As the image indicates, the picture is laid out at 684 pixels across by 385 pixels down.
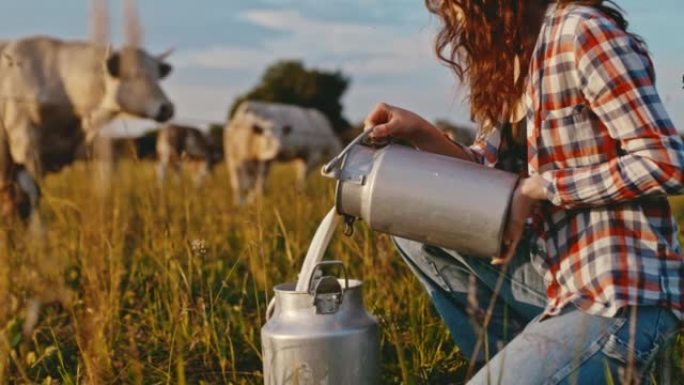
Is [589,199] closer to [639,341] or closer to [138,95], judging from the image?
[639,341]

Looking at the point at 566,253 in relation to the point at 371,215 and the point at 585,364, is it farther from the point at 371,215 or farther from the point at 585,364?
the point at 371,215

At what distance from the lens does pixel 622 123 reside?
1.59 m

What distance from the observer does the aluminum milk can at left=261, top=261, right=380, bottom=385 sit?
170cm

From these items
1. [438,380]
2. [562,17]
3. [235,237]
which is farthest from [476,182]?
[235,237]

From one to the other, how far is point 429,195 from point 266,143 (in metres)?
8.96

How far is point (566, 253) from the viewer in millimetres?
1724

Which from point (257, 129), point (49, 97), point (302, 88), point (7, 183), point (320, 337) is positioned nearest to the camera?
point (320, 337)

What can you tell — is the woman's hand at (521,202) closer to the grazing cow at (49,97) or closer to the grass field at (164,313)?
the grass field at (164,313)

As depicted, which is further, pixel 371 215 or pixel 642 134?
pixel 371 215

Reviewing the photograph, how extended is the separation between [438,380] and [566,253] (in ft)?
1.98

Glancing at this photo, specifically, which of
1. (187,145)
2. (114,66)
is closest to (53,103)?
(114,66)

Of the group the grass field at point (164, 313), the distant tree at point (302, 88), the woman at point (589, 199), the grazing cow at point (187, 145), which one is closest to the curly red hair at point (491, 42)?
the woman at point (589, 199)

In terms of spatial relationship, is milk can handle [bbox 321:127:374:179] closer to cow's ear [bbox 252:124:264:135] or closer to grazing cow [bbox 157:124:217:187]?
cow's ear [bbox 252:124:264:135]

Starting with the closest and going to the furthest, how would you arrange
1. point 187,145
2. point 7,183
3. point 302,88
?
point 7,183 < point 187,145 < point 302,88
